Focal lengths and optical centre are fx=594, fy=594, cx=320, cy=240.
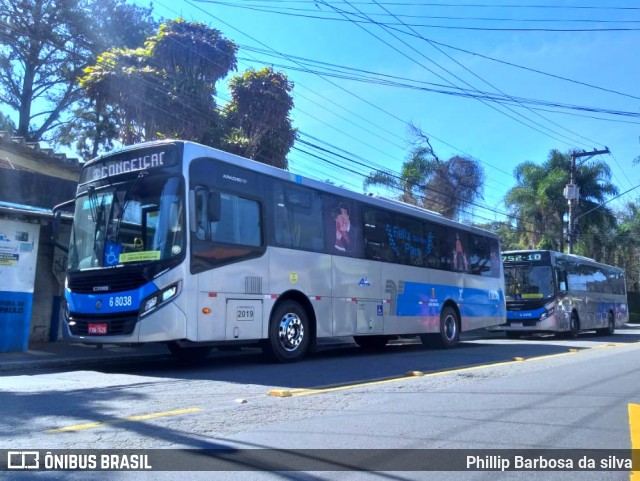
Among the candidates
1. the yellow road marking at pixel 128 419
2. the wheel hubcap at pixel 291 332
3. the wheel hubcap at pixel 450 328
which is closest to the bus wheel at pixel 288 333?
the wheel hubcap at pixel 291 332

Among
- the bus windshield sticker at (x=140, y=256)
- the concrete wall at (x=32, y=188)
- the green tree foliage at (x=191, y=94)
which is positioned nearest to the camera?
the bus windshield sticker at (x=140, y=256)

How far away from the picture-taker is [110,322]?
9344 mm

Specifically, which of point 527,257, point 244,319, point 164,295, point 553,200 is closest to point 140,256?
point 164,295

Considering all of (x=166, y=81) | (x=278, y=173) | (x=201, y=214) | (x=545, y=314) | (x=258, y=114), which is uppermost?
(x=166, y=81)

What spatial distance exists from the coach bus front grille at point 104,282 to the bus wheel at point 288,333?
252 centimetres

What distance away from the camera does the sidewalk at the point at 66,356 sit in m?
10.4

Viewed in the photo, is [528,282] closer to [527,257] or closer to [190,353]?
[527,257]

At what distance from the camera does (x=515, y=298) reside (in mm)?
23109

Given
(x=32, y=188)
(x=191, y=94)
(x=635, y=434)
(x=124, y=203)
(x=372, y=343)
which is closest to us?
(x=635, y=434)

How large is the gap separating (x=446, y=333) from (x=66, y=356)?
9752 mm

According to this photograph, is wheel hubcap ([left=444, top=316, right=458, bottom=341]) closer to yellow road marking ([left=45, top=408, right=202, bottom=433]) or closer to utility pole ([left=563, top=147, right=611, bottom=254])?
yellow road marking ([left=45, top=408, right=202, bottom=433])

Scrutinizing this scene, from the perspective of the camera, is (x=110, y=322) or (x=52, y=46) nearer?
(x=110, y=322)

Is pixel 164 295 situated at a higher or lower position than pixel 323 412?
higher

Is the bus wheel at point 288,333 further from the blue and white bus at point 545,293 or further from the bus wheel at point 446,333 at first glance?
the blue and white bus at point 545,293
